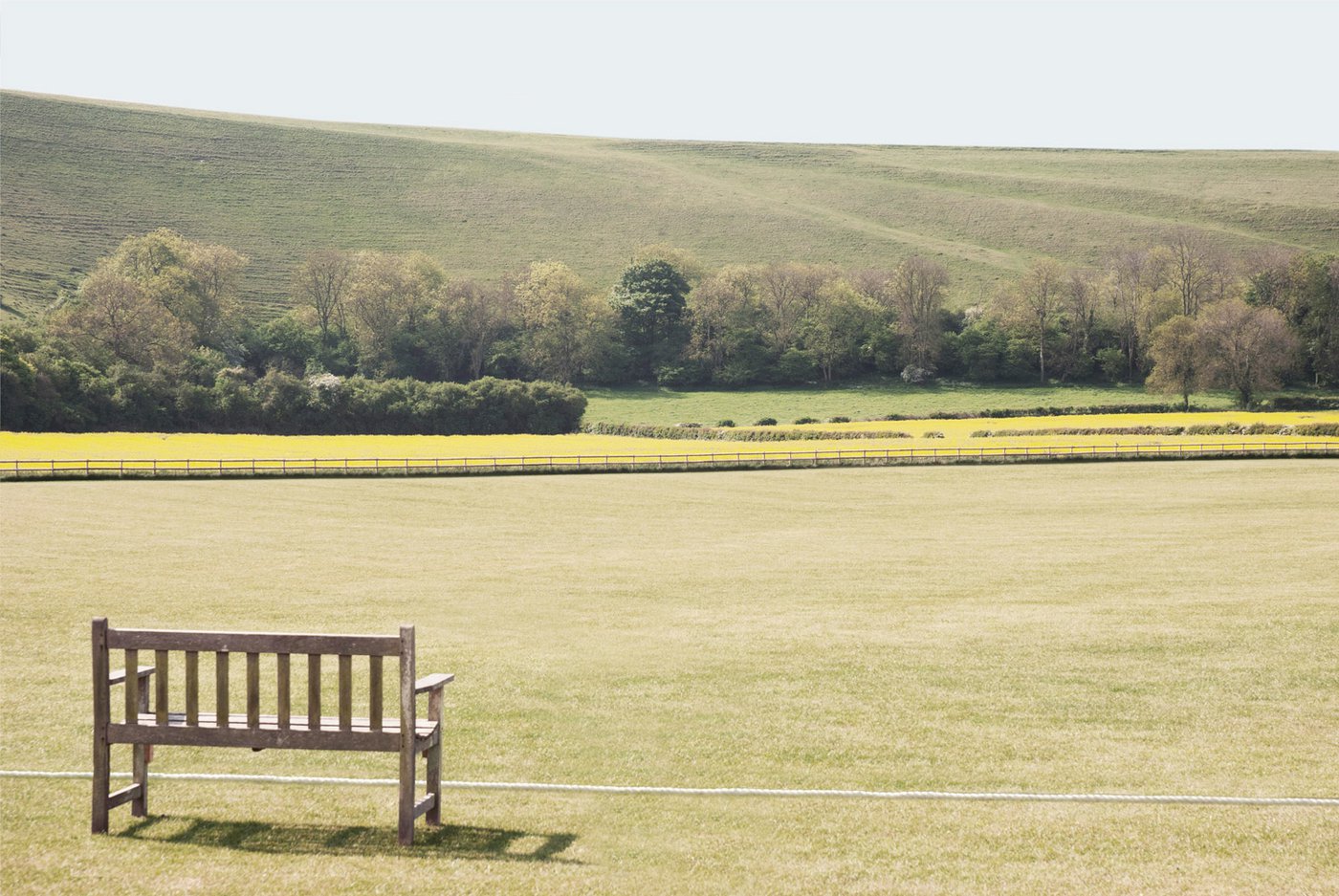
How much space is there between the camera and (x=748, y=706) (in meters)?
13.5

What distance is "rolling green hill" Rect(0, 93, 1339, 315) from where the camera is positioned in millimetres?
144625

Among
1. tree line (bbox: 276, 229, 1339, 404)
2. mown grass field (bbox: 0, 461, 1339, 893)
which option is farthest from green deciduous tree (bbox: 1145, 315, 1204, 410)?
mown grass field (bbox: 0, 461, 1339, 893)

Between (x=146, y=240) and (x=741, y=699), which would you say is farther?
(x=146, y=240)

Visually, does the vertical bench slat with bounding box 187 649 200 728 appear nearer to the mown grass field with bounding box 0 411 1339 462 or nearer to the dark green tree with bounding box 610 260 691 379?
the mown grass field with bounding box 0 411 1339 462

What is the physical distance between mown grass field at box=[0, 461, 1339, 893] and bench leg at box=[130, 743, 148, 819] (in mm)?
152

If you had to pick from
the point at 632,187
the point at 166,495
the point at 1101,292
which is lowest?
the point at 166,495

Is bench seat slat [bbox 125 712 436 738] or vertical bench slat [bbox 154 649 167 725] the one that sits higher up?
vertical bench slat [bbox 154 649 167 725]

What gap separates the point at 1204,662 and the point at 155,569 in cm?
2016

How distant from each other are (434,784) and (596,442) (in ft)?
231

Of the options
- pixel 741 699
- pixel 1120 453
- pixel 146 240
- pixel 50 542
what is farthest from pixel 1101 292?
pixel 741 699

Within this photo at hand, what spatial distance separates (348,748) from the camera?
888 centimetres

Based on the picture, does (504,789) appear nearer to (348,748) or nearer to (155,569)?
(348,748)

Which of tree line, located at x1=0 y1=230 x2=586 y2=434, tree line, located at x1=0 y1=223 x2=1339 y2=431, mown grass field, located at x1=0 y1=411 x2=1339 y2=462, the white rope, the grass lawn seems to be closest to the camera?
the white rope

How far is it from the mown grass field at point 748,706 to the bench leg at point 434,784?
0.16m
